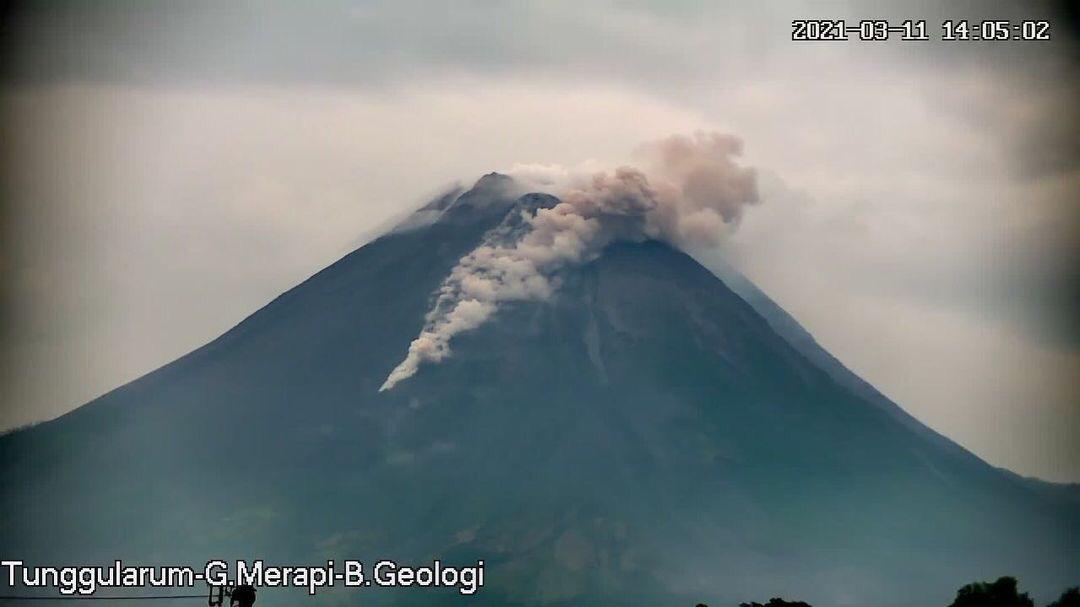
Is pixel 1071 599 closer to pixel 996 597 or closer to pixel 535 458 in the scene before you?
pixel 996 597

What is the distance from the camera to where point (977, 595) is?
3084cm

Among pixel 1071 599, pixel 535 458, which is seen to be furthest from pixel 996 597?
pixel 535 458

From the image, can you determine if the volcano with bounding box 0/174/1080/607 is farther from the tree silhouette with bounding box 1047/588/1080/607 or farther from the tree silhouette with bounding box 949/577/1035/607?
the tree silhouette with bounding box 949/577/1035/607

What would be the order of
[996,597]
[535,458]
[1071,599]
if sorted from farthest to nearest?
[535,458] < [1071,599] < [996,597]

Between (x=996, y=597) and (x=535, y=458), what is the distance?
127ft

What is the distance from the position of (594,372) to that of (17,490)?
25.5m

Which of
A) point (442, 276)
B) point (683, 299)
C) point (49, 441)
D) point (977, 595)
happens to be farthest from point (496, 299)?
point (977, 595)

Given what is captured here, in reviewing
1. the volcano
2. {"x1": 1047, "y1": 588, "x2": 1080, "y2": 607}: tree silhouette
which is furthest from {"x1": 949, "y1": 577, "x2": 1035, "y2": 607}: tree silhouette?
the volcano

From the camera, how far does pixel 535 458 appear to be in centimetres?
6825

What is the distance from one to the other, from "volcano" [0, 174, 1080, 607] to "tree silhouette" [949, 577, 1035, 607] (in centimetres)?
2725

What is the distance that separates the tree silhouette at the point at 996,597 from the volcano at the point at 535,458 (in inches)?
1073

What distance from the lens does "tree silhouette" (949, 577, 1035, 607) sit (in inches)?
1192

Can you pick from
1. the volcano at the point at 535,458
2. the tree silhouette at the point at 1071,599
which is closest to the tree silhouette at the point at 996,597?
the tree silhouette at the point at 1071,599

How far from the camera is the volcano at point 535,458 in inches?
2489
